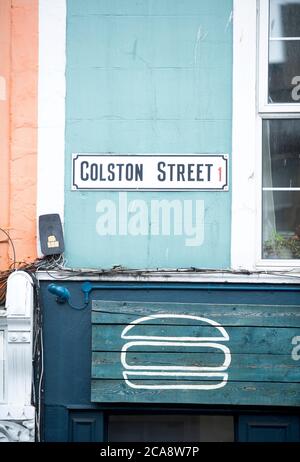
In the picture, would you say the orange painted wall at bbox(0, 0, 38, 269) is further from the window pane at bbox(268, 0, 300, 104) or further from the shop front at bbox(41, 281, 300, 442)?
the window pane at bbox(268, 0, 300, 104)

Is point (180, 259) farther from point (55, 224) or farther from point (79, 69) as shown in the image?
point (79, 69)

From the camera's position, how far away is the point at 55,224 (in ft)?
23.8

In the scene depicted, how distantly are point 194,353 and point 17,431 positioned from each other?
1.68 m

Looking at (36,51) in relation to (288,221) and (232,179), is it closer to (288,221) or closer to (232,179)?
(232,179)

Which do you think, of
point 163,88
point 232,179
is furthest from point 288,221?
point 163,88

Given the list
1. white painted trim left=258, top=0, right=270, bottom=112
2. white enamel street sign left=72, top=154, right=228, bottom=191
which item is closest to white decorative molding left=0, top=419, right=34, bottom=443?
white enamel street sign left=72, top=154, right=228, bottom=191

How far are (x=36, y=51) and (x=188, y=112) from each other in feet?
4.95

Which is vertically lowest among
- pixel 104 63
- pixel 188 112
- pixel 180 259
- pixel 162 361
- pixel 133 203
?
pixel 162 361

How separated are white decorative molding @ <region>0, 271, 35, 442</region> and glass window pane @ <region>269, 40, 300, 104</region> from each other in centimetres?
283

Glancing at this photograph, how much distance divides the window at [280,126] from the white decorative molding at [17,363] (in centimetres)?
219

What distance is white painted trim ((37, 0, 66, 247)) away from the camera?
736 cm

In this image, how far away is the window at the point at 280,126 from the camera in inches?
289

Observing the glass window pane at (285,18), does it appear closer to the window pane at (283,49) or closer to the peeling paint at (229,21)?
the window pane at (283,49)

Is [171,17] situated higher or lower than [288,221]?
higher
